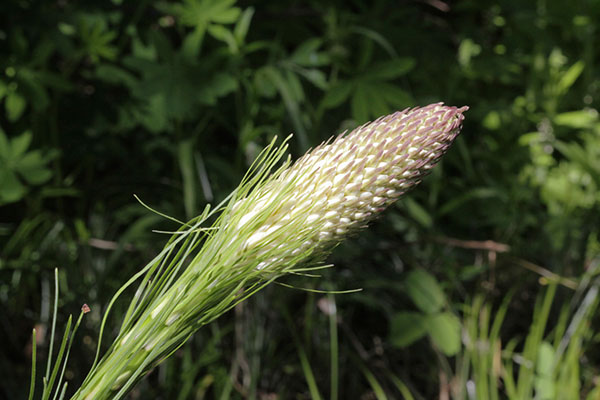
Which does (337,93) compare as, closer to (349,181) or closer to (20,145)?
(20,145)

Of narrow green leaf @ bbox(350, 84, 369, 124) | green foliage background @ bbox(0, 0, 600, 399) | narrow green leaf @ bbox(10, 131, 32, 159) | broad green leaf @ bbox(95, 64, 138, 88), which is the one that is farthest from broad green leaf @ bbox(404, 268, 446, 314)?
narrow green leaf @ bbox(10, 131, 32, 159)

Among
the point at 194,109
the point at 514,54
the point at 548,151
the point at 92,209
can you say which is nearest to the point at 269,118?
the point at 194,109

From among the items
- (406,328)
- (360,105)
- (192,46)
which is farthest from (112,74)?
(406,328)

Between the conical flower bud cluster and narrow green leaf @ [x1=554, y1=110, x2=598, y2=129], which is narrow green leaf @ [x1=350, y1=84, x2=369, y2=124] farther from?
the conical flower bud cluster

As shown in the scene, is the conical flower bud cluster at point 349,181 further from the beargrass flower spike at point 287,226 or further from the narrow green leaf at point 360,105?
the narrow green leaf at point 360,105

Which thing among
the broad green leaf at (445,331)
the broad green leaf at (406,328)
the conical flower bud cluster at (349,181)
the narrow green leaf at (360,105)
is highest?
the conical flower bud cluster at (349,181)

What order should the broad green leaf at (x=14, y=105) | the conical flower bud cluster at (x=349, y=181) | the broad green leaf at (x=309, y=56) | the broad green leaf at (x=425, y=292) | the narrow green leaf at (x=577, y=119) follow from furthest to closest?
the narrow green leaf at (x=577, y=119)
the broad green leaf at (x=425, y=292)
the broad green leaf at (x=309, y=56)
the broad green leaf at (x=14, y=105)
the conical flower bud cluster at (x=349, y=181)

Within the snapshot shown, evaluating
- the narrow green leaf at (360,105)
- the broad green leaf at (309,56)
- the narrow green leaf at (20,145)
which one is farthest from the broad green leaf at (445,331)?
the narrow green leaf at (20,145)
